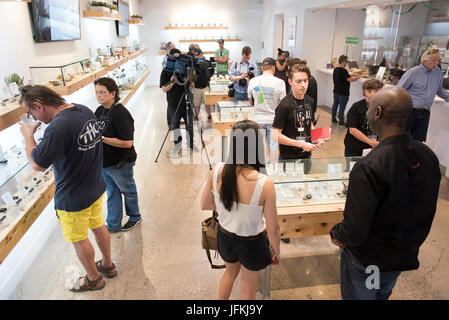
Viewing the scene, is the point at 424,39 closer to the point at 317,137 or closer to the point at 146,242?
the point at 317,137

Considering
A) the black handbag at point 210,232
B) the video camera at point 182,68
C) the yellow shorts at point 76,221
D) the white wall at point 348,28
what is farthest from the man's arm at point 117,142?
the white wall at point 348,28

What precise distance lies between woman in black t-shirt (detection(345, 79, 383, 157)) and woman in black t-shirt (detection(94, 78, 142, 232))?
6.66 feet

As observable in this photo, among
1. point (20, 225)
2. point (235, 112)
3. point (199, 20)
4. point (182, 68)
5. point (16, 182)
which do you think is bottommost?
point (20, 225)

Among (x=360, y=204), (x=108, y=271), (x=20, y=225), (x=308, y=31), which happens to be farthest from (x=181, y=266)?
(x=308, y=31)

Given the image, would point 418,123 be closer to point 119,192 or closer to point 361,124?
point 361,124

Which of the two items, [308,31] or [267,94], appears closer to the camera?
[267,94]

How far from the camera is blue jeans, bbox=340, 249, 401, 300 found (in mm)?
1545

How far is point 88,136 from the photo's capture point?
6.79 ft

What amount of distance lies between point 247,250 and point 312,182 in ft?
2.67

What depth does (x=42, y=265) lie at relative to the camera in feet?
8.84
